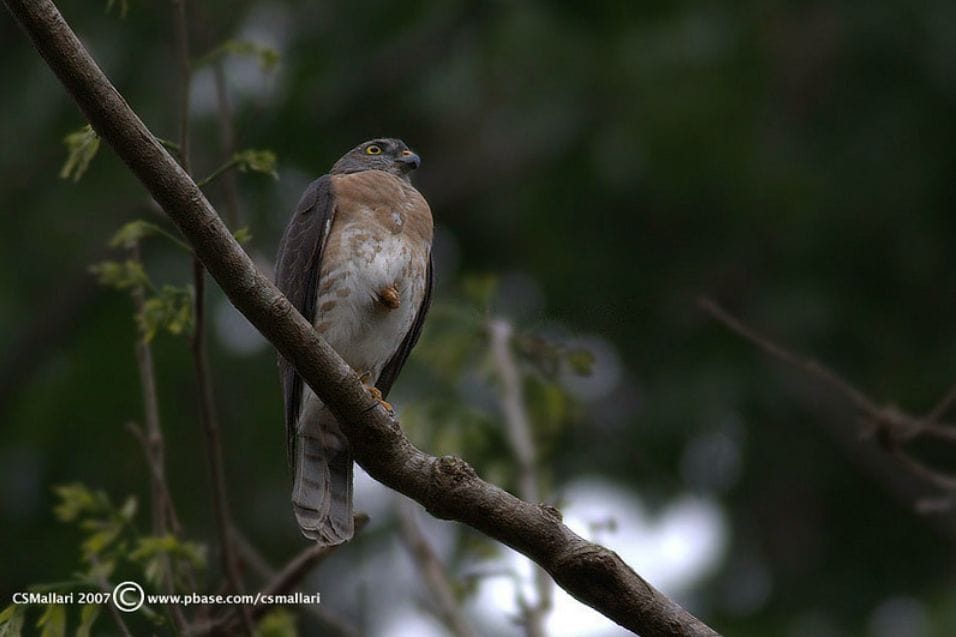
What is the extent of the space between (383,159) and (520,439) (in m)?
1.34

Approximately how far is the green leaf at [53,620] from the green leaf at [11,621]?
14cm

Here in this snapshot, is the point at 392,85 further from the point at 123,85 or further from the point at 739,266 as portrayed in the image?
the point at 739,266

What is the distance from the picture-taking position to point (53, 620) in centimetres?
372

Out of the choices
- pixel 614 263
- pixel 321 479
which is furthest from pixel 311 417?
pixel 614 263

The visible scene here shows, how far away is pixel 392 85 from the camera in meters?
11.0

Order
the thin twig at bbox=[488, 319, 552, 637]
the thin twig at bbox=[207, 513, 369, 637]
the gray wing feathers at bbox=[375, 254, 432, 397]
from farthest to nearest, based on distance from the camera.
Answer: the gray wing feathers at bbox=[375, 254, 432, 397] → the thin twig at bbox=[488, 319, 552, 637] → the thin twig at bbox=[207, 513, 369, 637]

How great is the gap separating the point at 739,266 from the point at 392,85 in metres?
3.20

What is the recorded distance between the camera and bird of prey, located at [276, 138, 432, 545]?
4.79 meters

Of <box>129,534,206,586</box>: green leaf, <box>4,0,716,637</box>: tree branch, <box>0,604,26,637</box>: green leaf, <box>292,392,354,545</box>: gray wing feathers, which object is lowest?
<box>129,534,206,586</box>: green leaf

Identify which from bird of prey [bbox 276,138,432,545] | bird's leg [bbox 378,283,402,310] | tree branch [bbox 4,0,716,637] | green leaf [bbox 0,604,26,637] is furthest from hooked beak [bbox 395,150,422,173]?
green leaf [bbox 0,604,26,637]

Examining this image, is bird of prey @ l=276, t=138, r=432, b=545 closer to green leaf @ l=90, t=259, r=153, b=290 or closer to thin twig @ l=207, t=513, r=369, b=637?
thin twig @ l=207, t=513, r=369, b=637

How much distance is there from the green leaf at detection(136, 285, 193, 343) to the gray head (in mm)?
1700

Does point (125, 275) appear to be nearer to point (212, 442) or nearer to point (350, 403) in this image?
point (212, 442)

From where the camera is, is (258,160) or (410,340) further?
(410,340)
